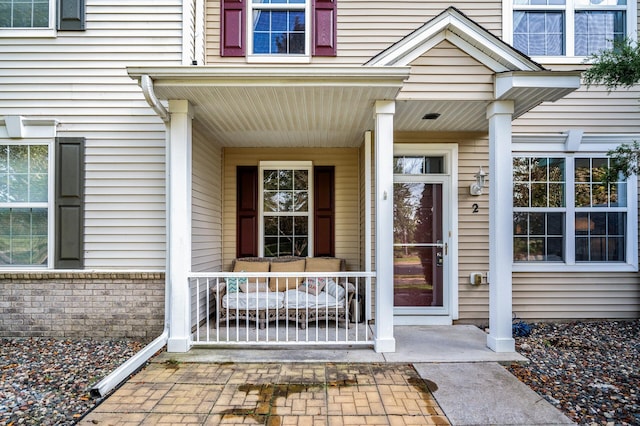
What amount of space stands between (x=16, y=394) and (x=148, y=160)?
2.72 metres

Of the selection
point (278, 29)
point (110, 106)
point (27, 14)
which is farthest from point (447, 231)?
point (27, 14)

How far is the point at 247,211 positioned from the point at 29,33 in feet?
11.7

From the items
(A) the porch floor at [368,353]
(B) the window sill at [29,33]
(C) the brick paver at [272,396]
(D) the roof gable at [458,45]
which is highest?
(B) the window sill at [29,33]

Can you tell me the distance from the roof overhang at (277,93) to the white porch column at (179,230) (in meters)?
0.29

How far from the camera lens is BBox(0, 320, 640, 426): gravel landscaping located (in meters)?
2.94

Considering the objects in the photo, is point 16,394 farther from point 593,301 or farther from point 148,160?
point 593,301

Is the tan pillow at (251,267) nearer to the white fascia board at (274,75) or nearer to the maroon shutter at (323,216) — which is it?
the maroon shutter at (323,216)

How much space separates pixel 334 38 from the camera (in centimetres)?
545

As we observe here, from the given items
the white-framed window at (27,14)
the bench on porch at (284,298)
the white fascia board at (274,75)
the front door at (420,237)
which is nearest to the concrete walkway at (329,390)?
the bench on porch at (284,298)

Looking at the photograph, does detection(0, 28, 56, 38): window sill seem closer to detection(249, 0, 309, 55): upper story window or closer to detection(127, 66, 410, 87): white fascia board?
detection(127, 66, 410, 87): white fascia board

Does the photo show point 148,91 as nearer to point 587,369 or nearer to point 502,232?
point 502,232

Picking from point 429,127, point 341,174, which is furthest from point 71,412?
point 429,127

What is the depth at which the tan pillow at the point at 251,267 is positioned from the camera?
18.4 feet

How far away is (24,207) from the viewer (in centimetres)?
478
